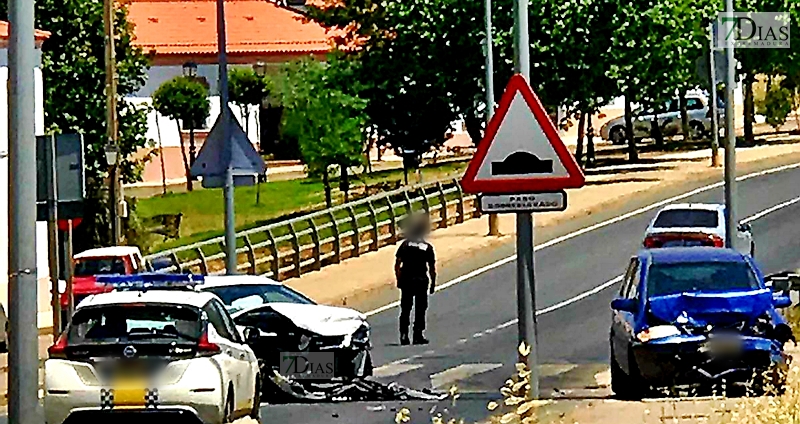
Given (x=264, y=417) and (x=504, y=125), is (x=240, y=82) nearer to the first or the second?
(x=264, y=417)

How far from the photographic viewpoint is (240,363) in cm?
1470

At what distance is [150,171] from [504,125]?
57.6 metres

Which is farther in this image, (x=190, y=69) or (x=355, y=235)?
(x=190, y=69)

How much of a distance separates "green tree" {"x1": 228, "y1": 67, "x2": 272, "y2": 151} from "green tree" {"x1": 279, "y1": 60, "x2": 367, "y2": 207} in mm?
15627

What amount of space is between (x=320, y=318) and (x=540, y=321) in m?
8.76

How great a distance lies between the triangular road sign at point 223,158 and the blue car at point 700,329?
28.4 ft

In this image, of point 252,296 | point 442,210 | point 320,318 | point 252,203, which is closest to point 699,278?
point 320,318

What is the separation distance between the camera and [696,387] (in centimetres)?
1560

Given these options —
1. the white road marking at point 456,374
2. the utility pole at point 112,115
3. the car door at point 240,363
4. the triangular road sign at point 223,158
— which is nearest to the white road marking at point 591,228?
the triangular road sign at point 223,158

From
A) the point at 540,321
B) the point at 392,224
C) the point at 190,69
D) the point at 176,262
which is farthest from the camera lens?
A: the point at 190,69

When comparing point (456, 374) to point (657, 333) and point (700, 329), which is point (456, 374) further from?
point (700, 329)

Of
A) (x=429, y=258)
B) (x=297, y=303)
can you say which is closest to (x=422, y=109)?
(x=429, y=258)

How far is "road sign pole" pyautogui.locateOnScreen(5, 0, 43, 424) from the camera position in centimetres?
1178

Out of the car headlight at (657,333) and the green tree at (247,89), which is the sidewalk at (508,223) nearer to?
the car headlight at (657,333)
